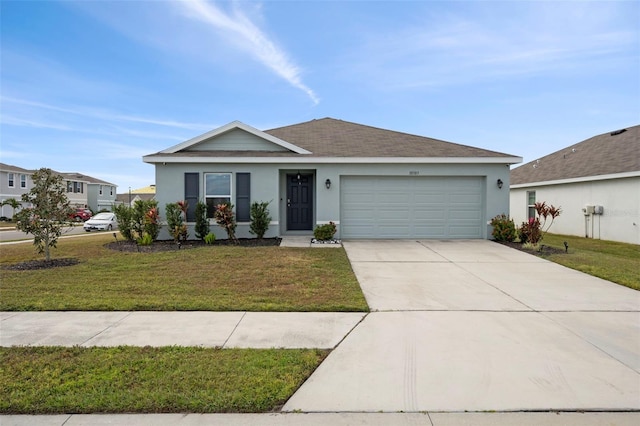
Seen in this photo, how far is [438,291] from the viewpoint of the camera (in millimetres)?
6262

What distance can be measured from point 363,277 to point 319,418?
4676 millimetres

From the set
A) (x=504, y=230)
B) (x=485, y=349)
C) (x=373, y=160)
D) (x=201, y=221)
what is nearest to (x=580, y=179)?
(x=504, y=230)


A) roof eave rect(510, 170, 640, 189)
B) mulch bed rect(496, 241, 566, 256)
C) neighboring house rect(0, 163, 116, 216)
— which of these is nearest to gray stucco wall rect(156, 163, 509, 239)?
mulch bed rect(496, 241, 566, 256)

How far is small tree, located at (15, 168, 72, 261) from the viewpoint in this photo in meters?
8.44

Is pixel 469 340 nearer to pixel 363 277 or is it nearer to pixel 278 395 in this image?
pixel 278 395

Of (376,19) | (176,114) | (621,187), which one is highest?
(376,19)

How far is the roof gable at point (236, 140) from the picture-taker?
12602 millimetres

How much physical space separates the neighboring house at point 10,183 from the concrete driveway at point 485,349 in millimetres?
42673

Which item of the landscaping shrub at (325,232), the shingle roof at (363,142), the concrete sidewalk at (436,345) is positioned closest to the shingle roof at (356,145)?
the shingle roof at (363,142)

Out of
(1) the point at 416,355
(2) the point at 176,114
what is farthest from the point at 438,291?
(2) the point at 176,114

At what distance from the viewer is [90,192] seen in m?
49.1

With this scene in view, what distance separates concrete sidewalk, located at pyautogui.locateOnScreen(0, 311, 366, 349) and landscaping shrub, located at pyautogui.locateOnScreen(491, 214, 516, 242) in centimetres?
882

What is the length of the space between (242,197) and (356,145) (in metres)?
4.79

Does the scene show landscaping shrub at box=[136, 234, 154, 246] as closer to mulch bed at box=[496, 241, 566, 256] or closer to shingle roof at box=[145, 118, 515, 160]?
shingle roof at box=[145, 118, 515, 160]
